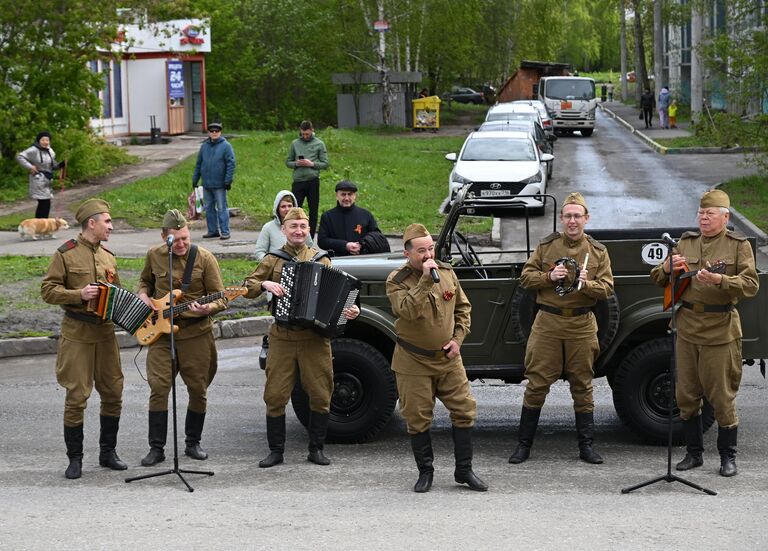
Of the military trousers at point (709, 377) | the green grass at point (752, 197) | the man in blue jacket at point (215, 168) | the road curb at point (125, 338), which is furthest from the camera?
the green grass at point (752, 197)

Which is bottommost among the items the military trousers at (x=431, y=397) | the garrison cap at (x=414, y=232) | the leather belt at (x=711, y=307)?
the military trousers at (x=431, y=397)

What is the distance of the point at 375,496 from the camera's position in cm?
791

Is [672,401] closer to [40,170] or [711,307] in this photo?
[711,307]

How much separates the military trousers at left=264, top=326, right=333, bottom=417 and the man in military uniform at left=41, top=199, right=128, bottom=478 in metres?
1.10

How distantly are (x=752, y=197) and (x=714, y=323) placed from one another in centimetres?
1699

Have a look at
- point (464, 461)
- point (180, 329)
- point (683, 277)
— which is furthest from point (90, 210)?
point (683, 277)

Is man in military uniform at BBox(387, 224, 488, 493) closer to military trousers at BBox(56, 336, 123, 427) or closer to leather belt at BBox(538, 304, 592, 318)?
leather belt at BBox(538, 304, 592, 318)

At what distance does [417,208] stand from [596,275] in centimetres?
1491

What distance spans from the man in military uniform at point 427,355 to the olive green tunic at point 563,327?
79cm

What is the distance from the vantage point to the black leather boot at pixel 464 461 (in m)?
8.05

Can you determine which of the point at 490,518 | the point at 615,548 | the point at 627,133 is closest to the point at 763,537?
the point at 615,548

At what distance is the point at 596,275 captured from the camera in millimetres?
8648

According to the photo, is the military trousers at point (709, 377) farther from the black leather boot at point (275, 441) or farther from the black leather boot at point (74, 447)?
the black leather boot at point (74, 447)

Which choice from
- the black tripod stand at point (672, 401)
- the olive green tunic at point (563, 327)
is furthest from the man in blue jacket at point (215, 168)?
the black tripod stand at point (672, 401)
